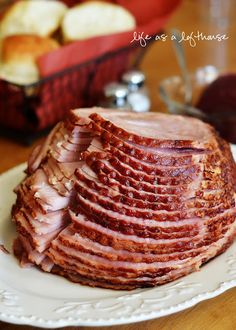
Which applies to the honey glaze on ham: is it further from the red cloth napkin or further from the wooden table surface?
the red cloth napkin

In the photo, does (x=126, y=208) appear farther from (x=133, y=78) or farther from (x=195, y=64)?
(x=195, y=64)

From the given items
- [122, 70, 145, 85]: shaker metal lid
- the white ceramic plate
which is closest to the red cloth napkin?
[122, 70, 145, 85]: shaker metal lid

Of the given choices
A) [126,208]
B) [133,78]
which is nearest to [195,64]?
[133,78]

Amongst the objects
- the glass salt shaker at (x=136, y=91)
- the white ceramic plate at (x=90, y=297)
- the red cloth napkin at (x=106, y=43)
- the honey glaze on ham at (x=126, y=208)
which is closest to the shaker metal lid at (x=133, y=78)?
the glass salt shaker at (x=136, y=91)

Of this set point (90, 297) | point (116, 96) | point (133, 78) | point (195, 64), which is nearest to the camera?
point (90, 297)

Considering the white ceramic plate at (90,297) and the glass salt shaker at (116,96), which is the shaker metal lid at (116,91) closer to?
the glass salt shaker at (116,96)
